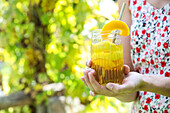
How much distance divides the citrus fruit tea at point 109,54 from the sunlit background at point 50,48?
36.6 inches

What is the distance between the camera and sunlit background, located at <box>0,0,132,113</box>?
67.1 inches

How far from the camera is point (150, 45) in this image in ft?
2.64

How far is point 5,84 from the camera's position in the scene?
214 cm

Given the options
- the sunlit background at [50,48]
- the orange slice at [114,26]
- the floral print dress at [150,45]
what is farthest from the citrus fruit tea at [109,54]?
the sunlit background at [50,48]

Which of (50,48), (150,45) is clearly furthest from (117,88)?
(50,48)

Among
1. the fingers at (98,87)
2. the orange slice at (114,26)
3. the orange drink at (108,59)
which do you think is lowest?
the fingers at (98,87)

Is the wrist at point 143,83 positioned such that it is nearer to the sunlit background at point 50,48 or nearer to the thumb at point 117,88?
the thumb at point 117,88

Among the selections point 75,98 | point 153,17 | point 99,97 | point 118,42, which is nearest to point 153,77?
point 118,42

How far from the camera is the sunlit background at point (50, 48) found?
170cm

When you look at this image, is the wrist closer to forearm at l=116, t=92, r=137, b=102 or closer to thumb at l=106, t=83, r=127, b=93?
thumb at l=106, t=83, r=127, b=93

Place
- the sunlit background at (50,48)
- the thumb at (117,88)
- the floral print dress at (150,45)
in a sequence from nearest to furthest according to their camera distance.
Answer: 1. the thumb at (117,88)
2. the floral print dress at (150,45)
3. the sunlit background at (50,48)

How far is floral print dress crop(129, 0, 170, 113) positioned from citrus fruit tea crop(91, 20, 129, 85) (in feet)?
0.53

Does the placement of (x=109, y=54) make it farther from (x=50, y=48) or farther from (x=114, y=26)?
(x=50, y=48)

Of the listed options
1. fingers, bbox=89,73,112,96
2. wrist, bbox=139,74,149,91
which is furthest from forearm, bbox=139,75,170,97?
fingers, bbox=89,73,112,96
